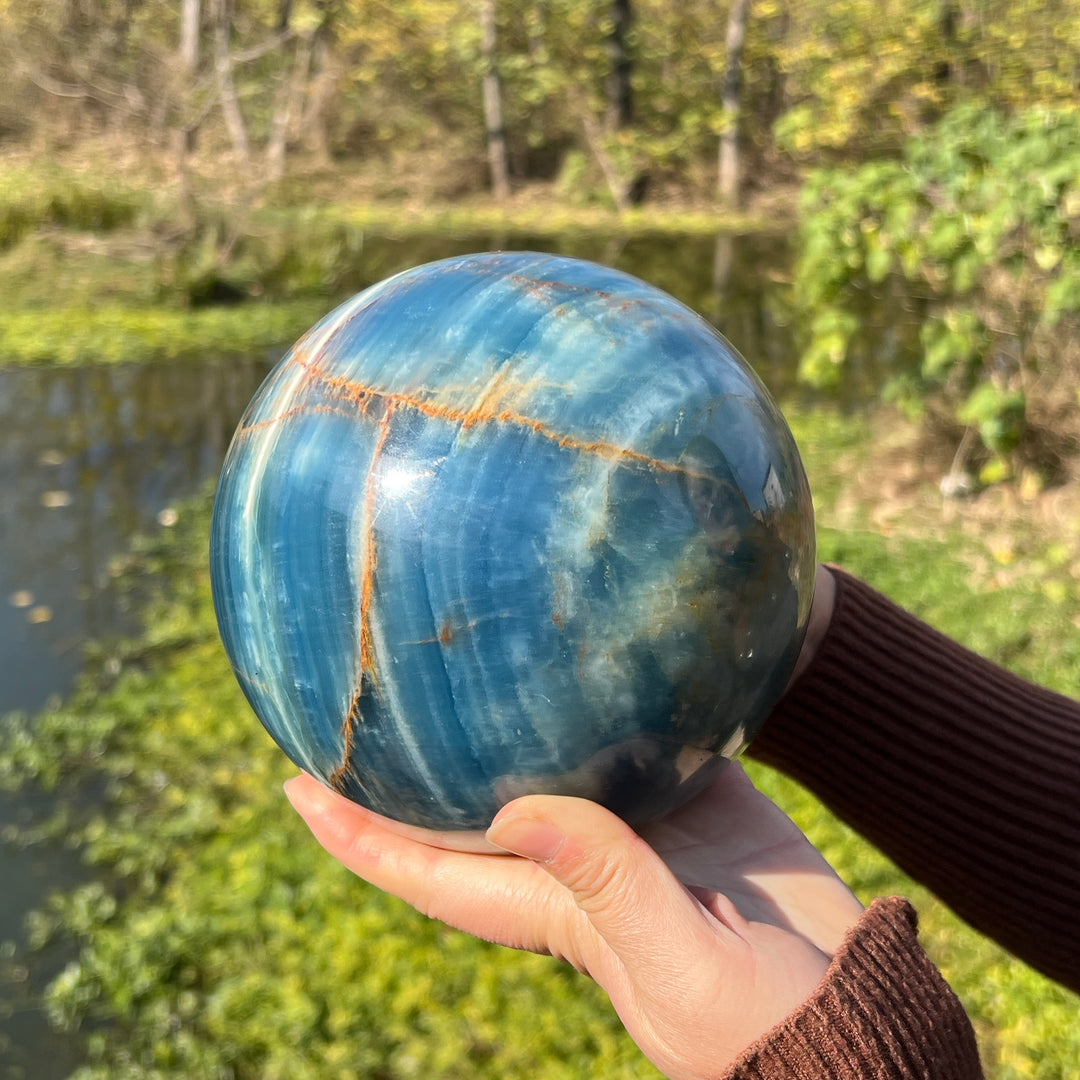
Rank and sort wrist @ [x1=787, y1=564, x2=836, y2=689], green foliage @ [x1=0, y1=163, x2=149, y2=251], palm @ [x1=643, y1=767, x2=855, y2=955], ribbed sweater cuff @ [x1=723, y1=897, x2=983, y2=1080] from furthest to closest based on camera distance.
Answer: green foliage @ [x1=0, y1=163, x2=149, y2=251], wrist @ [x1=787, y1=564, x2=836, y2=689], palm @ [x1=643, y1=767, x2=855, y2=955], ribbed sweater cuff @ [x1=723, y1=897, x2=983, y2=1080]

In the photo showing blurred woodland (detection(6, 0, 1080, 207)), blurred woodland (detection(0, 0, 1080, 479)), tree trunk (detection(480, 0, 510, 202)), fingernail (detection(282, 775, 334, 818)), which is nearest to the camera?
fingernail (detection(282, 775, 334, 818))

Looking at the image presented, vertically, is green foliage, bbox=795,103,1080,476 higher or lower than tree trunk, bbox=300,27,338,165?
higher

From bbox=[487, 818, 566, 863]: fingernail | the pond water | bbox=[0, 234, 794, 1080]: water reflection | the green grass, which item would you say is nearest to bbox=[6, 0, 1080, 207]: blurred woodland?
bbox=[0, 234, 794, 1080]: water reflection

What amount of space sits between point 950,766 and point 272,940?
209cm

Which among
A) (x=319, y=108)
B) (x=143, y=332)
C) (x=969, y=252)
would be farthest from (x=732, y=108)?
(x=969, y=252)

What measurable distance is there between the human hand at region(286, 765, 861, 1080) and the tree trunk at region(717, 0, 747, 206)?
1690cm

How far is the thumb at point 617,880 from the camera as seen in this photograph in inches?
58.2

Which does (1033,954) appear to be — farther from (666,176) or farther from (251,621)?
(666,176)

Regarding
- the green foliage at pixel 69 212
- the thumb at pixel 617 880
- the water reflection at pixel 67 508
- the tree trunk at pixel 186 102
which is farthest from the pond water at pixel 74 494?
the green foliage at pixel 69 212

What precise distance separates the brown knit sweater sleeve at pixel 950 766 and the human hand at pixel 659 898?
0.78 feet

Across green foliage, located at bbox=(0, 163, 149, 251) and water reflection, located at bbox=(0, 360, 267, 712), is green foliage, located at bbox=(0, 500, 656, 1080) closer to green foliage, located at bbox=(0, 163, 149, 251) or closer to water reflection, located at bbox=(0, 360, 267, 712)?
water reflection, located at bbox=(0, 360, 267, 712)

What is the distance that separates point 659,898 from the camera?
150 cm

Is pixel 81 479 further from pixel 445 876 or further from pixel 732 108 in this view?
pixel 732 108

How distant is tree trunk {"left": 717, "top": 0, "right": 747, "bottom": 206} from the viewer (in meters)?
16.8
